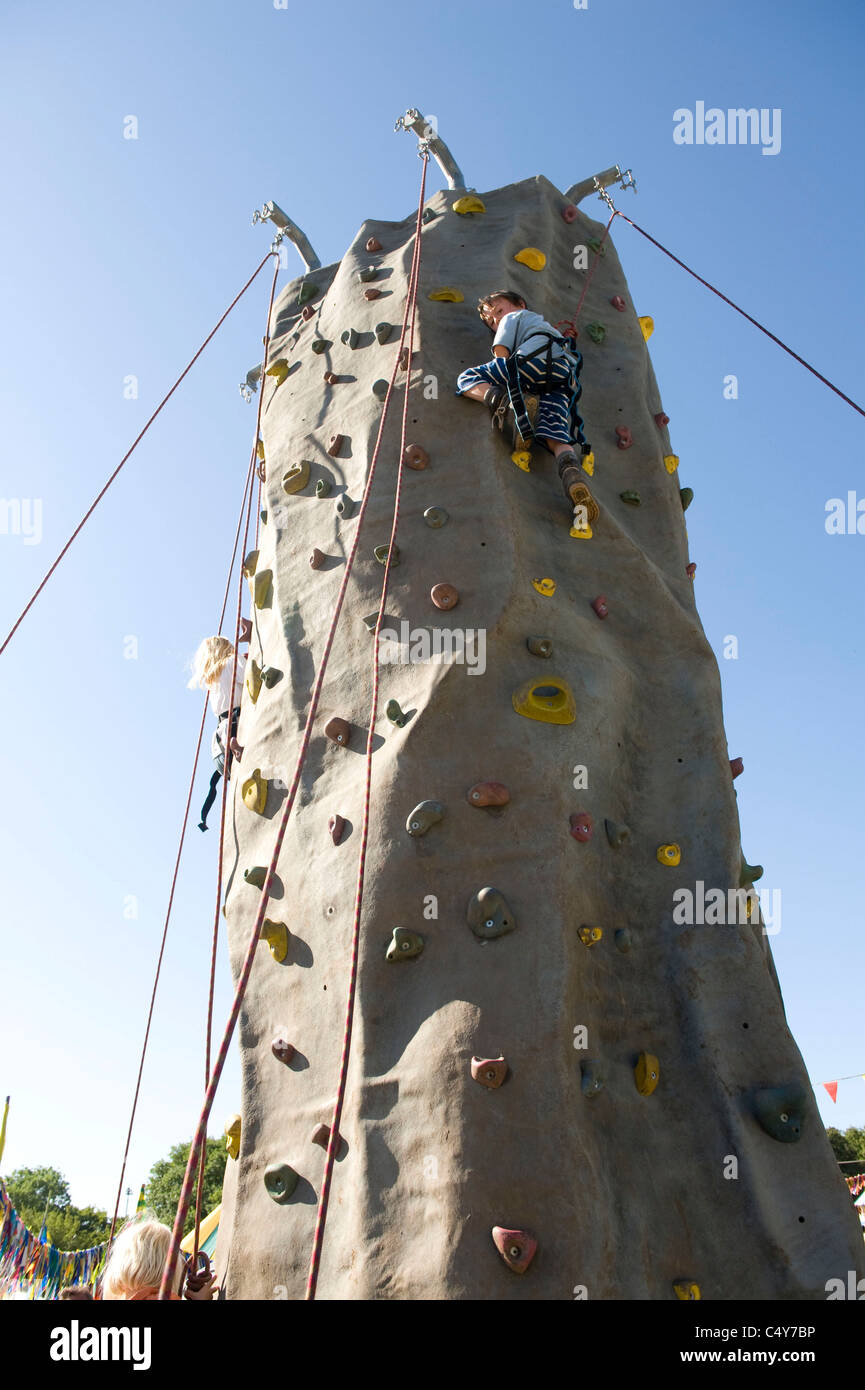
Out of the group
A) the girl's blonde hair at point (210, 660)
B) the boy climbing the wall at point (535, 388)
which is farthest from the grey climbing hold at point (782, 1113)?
the girl's blonde hair at point (210, 660)

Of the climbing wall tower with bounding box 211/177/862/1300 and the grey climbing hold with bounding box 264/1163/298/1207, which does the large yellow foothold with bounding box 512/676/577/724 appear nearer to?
the climbing wall tower with bounding box 211/177/862/1300

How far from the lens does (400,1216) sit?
81.1 inches

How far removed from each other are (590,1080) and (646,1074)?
23cm

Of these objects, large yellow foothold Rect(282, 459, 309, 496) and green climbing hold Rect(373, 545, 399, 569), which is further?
large yellow foothold Rect(282, 459, 309, 496)

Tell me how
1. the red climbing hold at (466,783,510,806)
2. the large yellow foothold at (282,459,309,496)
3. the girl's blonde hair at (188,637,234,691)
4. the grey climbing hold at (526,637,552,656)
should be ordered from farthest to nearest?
the girl's blonde hair at (188,637,234,691) → the large yellow foothold at (282,459,309,496) → the grey climbing hold at (526,637,552,656) → the red climbing hold at (466,783,510,806)

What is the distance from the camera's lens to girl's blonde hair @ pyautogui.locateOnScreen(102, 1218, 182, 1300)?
1.99 m

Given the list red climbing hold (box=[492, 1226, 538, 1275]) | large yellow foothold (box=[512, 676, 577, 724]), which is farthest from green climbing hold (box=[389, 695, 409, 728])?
red climbing hold (box=[492, 1226, 538, 1275])

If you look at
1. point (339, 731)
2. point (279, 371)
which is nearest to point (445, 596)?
point (339, 731)

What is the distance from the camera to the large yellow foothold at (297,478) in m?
3.49

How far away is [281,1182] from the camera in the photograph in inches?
93.4

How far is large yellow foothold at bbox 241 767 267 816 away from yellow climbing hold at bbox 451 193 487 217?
2624mm
